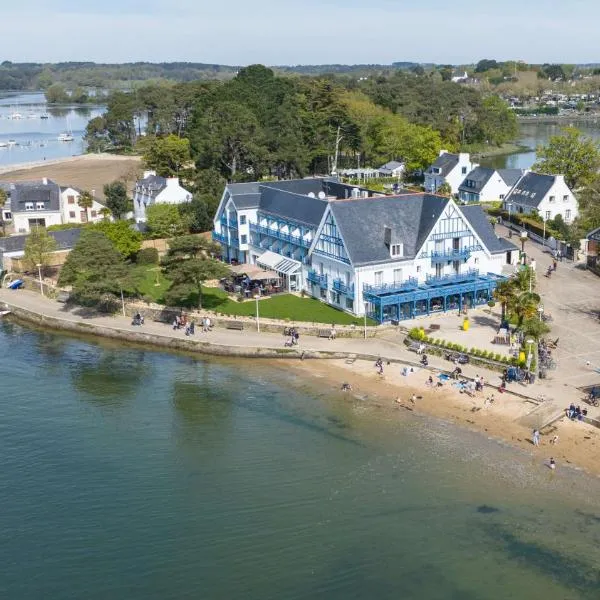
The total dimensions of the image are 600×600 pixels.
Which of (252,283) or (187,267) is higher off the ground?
(187,267)

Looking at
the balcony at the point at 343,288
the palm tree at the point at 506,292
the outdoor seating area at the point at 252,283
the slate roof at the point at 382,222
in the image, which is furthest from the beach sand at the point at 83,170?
the palm tree at the point at 506,292

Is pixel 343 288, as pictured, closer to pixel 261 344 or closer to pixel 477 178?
pixel 261 344

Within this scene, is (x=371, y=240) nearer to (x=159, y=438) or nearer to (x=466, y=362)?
(x=466, y=362)

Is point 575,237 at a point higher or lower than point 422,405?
higher

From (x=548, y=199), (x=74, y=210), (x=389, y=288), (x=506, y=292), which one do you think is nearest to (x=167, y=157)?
(x=74, y=210)

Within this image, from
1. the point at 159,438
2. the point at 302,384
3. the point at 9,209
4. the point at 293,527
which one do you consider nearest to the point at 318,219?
the point at 302,384

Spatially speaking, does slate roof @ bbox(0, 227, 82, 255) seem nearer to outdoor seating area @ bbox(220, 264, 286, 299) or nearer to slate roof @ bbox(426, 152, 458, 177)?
outdoor seating area @ bbox(220, 264, 286, 299)

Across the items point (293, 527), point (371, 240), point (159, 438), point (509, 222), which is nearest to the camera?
point (293, 527)
